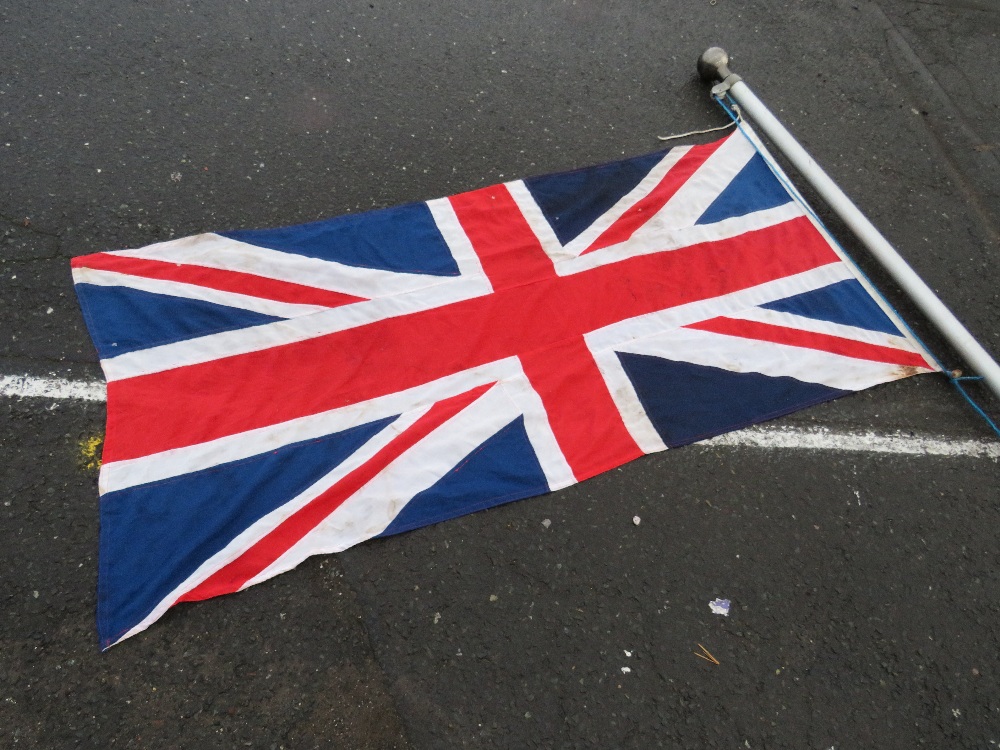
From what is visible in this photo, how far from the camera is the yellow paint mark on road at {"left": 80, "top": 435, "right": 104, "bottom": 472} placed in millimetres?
2174

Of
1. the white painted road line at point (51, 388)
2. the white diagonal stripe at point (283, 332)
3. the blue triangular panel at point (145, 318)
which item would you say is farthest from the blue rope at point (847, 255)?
the white painted road line at point (51, 388)

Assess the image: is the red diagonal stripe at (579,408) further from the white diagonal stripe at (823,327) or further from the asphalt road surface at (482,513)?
A: the white diagonal stripe at (823,327)

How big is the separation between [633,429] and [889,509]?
39.5 inches

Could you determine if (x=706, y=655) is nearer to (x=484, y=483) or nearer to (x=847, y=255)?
(x=484, y=483)

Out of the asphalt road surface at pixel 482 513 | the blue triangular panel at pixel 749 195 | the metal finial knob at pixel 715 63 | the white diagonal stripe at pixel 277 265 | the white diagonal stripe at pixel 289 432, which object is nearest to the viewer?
the asphalt road surface at pixel 482 513

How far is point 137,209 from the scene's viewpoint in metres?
2.64

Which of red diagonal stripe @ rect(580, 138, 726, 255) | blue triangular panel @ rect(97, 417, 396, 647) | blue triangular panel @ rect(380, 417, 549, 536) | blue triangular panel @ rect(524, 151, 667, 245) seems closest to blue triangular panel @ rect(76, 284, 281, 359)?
blue triangular panel @ rect(97, 417, 396, 647)

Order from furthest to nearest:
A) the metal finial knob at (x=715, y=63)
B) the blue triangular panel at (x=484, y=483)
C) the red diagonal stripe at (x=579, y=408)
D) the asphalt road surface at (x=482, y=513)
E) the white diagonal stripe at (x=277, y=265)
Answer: the metal finial knob at (x=715, y=63) → the white diagonal stripe at (x=277, y=265) → the red diagonal stripe at (x=579, y=408) → the blue triangular panel at (x=484, y=483) → the asphalt road surface at (x=482, y=513)

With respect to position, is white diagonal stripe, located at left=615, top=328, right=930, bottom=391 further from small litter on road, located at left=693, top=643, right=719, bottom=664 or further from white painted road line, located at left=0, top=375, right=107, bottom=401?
white painted road line, located at left=0, top=375, right=107, bottom=401

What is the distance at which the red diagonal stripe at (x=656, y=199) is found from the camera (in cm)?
290

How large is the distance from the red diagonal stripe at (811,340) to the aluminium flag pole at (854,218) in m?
0.18

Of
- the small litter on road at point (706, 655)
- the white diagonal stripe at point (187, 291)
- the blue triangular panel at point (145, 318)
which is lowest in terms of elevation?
the small litter on road at point (706, 655)

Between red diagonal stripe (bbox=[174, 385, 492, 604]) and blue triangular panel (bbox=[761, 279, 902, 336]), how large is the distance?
1426 millimetres

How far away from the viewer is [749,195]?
314 centimetres
